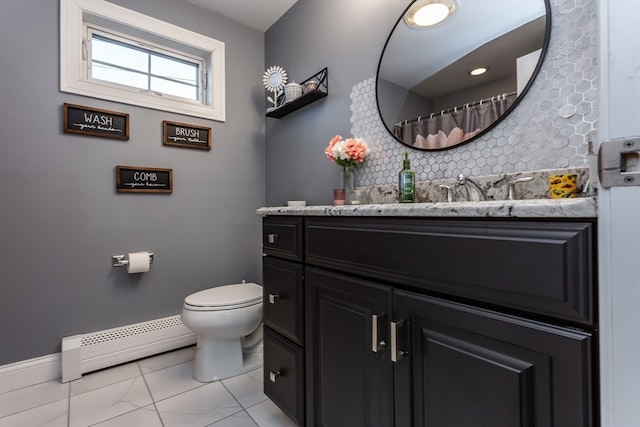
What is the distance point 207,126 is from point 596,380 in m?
2.32

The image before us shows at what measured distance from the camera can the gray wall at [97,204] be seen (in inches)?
61.1

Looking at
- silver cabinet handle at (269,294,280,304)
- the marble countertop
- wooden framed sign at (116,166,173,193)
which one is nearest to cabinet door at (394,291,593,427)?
the marble countertop

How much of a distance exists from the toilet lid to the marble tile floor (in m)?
0.45

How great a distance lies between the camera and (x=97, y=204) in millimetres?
1762

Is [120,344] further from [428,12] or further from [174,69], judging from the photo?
[428,12]

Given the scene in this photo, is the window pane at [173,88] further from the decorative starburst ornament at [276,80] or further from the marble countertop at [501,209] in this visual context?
the marble countertop at [501,209]

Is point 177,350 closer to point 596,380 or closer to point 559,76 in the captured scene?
point 596,380

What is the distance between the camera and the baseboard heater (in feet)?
5.34

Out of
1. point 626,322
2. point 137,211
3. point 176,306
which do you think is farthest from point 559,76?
point 176,306

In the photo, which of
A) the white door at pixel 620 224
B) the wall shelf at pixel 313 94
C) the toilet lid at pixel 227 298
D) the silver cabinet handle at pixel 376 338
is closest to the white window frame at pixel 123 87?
the wall shelf at pixel 313 94

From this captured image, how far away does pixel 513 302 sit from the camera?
564mm

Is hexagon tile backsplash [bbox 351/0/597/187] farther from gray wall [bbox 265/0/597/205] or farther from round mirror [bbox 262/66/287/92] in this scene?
round mirror [bbox 262/66/287/92]

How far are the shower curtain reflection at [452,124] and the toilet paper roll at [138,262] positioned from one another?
169cm

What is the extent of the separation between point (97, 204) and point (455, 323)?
6.68 ft
